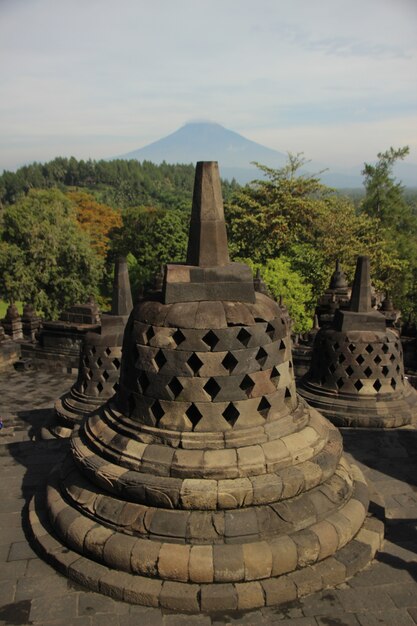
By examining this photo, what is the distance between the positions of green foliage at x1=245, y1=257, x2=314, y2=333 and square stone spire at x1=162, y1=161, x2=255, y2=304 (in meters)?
19.6

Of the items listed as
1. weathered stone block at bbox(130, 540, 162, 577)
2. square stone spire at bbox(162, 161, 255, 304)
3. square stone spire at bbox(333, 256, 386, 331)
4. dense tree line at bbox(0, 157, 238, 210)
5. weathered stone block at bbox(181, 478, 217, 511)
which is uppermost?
dense tree line at bbox(0, 157, 238, 210)

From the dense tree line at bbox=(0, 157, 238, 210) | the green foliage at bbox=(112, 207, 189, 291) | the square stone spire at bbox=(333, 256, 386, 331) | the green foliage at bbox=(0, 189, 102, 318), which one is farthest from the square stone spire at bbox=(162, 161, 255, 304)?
the dense tree line at bbox=(0, 157, 238, 210)

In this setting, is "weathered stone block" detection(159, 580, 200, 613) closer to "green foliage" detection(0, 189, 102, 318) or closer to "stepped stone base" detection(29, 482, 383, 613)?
"stepped stone base" detection(29, 482, 383, 613)

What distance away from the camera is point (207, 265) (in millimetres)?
4969

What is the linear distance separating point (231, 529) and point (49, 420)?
7.50 meters

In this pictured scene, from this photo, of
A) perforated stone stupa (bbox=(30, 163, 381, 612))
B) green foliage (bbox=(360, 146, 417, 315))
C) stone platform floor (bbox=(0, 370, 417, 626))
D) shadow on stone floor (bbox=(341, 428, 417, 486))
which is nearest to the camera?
stone platform floor (bbox=(0, 370, 417, 626))

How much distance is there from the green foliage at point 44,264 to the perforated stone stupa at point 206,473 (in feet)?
82.0

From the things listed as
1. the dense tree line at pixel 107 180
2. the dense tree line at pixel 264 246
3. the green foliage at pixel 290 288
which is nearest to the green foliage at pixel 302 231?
the dense tree line at pixel 264 246

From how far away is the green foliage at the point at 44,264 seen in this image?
2794 centimetres

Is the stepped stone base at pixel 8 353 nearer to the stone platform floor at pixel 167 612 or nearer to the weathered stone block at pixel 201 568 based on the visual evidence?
the stone platform floor at pixel 167 612

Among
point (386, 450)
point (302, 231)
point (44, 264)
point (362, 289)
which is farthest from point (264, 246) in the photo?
point (386, 450)

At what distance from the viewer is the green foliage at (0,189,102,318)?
91.7 feet

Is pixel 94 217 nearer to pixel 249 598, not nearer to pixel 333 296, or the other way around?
pixel 333 296

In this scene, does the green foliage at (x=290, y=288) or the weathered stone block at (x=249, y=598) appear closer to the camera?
the weathered stone block at (x=249, y=598)
